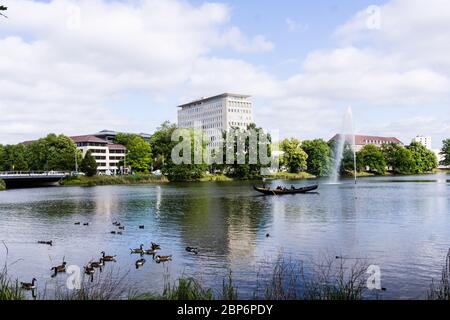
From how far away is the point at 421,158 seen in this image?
174750 millimetres

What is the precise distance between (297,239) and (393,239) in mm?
5920

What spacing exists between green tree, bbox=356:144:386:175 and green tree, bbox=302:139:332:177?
1488 cm

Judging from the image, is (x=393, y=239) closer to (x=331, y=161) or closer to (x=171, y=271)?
(x=171, y=271)

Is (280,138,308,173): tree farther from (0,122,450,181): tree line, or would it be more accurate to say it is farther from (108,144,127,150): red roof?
(108,144,127,150): red roof

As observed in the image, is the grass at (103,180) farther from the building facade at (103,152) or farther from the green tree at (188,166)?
the building facade at (103,152)

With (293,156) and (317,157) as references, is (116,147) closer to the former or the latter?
(293,156)

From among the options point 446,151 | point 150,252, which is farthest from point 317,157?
point 150,252

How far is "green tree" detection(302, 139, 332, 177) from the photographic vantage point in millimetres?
145125

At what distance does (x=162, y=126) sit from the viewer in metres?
136

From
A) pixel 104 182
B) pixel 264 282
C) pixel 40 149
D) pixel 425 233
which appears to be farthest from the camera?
pixel 40 149

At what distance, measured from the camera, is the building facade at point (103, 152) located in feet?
541

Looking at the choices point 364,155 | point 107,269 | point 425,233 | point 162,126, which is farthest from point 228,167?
point 107,269

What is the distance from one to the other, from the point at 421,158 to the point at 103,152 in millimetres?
119640

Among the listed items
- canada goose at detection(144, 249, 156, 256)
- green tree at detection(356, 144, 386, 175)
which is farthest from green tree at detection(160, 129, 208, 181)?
canada goose at detection(144, 249, 156, 256)
